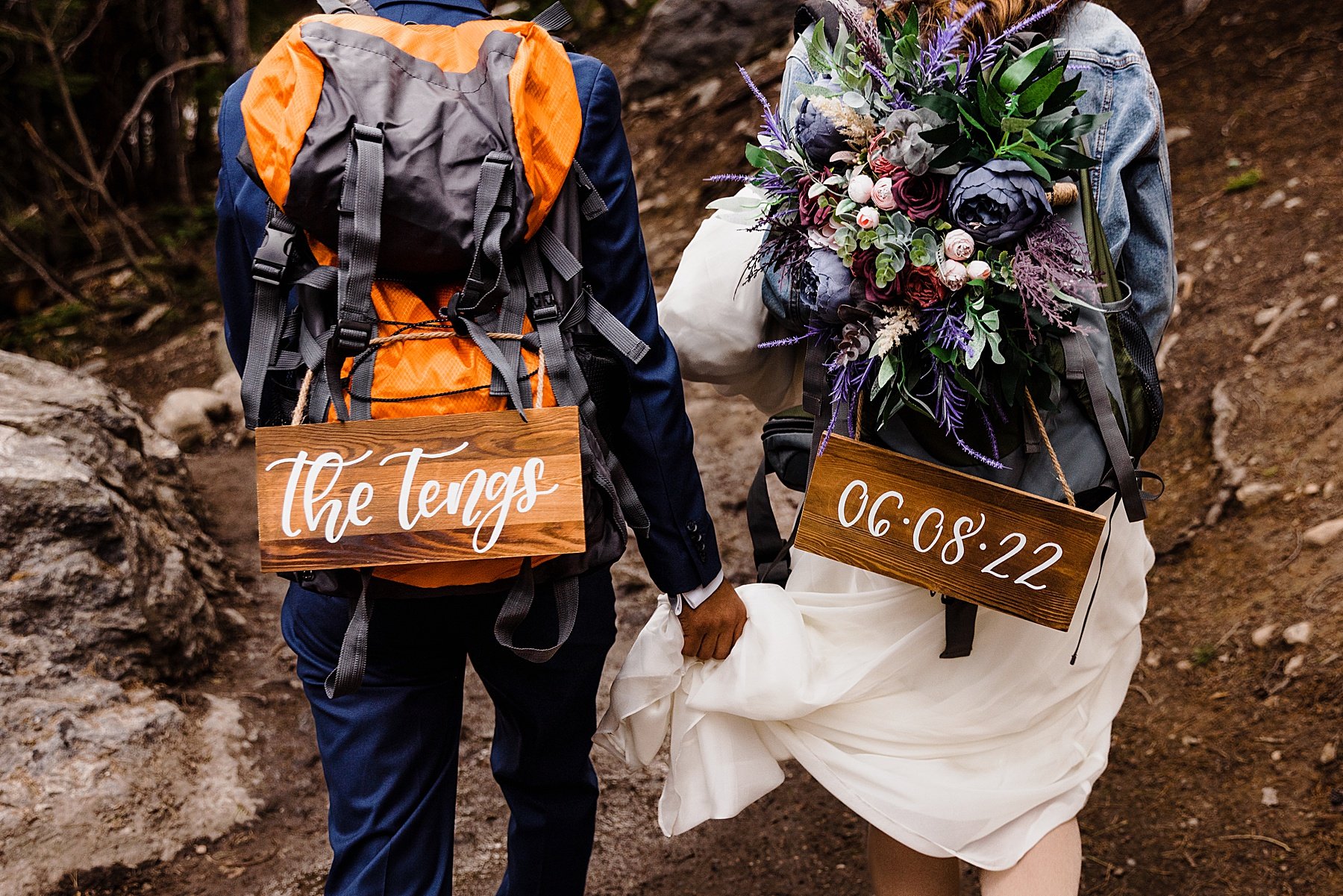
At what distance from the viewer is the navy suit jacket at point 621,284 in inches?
69.7

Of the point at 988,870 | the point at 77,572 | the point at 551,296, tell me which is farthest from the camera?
the point at 77,572

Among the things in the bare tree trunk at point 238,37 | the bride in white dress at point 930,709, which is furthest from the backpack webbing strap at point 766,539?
the bare tree trunk at point 238,37

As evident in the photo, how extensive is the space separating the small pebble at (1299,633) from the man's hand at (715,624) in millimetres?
2092

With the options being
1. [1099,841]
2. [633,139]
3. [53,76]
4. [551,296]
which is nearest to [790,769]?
[1099,841]

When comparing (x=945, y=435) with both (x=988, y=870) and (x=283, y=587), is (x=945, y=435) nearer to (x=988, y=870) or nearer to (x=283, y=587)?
(x=988, y=870)

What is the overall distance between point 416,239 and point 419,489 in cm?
38

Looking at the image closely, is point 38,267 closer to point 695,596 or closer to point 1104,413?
point 695,596

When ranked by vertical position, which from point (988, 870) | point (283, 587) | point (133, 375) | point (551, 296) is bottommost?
point (133, 375)

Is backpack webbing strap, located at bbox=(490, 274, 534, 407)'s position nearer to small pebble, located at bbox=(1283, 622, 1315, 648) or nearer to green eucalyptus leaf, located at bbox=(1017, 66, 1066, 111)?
green eucalyptus leaf, located at bbox=(1017, 66, 1066, 111)

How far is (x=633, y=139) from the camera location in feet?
25.2

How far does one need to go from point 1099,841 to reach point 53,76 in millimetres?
8046

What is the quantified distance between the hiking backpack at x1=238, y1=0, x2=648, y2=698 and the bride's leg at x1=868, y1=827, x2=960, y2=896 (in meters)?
0.93

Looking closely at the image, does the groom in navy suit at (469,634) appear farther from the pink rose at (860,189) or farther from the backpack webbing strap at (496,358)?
the pink rose at (860,189)

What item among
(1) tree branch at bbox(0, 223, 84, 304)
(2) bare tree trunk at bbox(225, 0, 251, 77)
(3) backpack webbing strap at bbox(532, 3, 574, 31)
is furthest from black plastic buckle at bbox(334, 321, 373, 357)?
(1) tree branch at bbox(0, 223, 84, 304)
